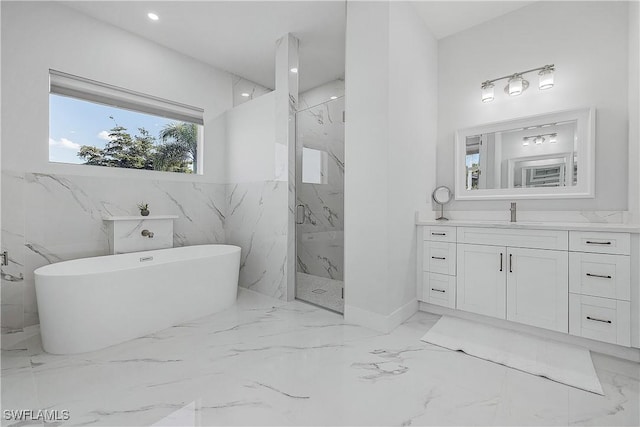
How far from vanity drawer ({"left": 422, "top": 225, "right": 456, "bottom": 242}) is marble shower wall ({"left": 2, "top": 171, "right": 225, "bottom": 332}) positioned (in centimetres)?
280

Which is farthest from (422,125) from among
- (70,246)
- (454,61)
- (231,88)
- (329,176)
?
(70,246)

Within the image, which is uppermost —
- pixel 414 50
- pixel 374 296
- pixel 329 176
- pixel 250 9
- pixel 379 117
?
pixel 250 9

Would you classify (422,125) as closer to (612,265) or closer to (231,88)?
(612,265)

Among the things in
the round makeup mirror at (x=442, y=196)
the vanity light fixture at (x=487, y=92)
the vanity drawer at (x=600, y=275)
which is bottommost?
the vanity drawer at (x=600, y=275)

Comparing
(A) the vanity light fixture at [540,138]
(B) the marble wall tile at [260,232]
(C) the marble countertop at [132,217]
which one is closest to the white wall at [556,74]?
(A) the vanity light fixture at [540,138]

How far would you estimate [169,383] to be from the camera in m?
1.63

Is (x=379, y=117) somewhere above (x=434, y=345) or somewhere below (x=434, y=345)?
above

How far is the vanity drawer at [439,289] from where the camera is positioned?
8.37 ft

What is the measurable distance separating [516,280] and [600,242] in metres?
0.57

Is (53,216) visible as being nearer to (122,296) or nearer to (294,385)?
(122,296)

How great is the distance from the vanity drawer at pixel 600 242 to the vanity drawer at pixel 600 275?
0.11ft

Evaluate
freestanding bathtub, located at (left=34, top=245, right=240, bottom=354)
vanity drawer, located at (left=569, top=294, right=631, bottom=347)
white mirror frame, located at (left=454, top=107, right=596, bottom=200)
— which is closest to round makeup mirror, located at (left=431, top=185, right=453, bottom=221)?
white mirror frame, located at (left=454, top=107, right=596, bottom=200)

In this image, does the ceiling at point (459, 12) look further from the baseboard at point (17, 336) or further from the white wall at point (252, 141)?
the baseboard at point (17, 336)

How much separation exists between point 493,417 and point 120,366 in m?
2.12
